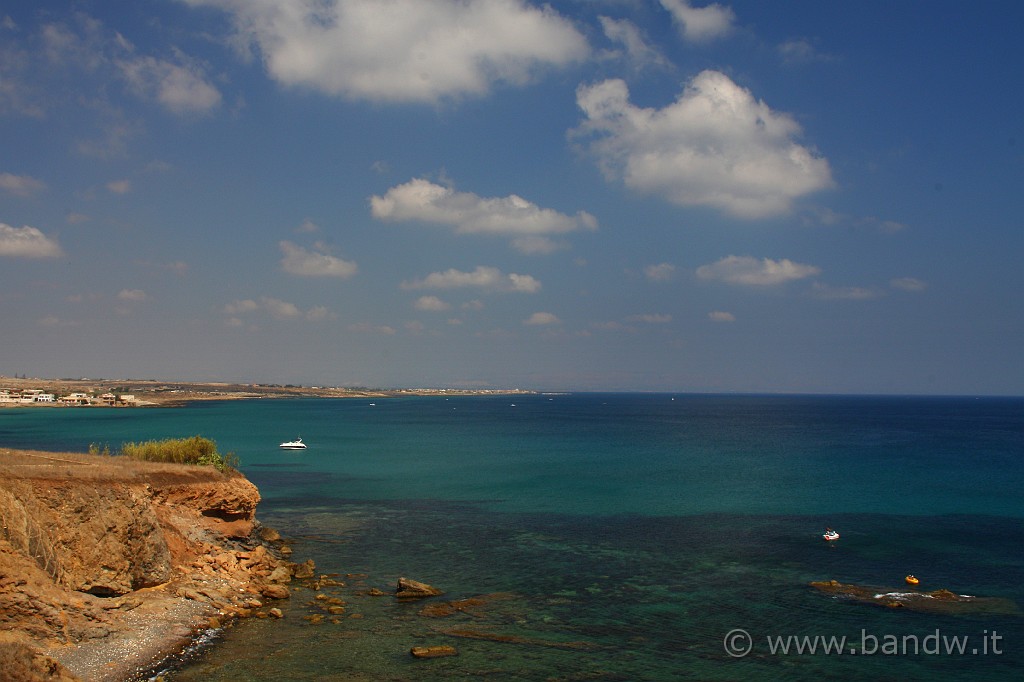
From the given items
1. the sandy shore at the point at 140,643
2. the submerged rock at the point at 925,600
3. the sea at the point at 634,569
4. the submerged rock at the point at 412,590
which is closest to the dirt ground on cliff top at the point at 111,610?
the sandy shore at the point at 140,643

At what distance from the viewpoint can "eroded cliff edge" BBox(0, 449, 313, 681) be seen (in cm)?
2306

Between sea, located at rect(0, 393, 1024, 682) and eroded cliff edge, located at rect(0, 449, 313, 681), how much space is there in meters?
1.94

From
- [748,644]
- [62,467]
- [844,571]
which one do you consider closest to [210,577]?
[62,467]

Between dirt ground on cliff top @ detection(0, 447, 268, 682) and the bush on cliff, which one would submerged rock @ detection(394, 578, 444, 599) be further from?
the bush on cliff

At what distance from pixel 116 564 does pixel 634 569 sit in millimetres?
24541

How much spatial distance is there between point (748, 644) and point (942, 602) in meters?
11.6

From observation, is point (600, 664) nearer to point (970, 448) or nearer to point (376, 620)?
point (376, 620)

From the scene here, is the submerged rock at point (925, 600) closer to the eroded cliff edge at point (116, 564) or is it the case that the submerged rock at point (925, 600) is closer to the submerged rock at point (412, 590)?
the submerged rock at point (412, 590)

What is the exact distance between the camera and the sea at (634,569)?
2459cm

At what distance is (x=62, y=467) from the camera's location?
29.7 meters

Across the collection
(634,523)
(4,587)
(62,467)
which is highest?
(62,467)

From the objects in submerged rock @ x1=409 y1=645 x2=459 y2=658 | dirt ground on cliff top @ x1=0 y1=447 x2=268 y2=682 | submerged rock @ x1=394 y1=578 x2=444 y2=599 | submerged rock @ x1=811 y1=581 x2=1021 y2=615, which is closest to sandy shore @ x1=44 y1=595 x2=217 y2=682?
dirt ground on cliff top @ x1=0 y1=447 x2=268 y2=682

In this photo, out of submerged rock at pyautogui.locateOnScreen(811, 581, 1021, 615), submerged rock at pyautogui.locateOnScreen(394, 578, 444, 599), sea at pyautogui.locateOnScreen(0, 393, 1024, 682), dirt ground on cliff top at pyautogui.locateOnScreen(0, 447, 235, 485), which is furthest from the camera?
submerged rock at pyautogui.locateOnScreen(394, 578, 444, 599)

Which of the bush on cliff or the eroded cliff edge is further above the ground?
the bush on cliff
